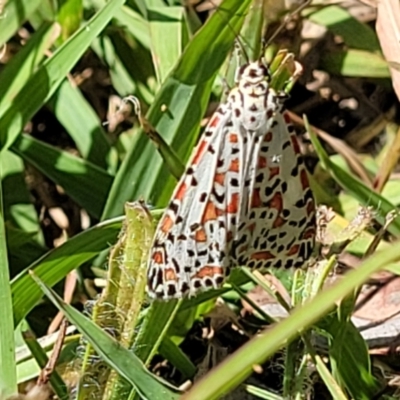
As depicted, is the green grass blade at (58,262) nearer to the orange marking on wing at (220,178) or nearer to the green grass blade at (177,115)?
the green grass blade at (177,115)

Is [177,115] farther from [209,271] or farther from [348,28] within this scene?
[348,28]

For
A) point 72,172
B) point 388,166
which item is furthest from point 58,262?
point 388,166

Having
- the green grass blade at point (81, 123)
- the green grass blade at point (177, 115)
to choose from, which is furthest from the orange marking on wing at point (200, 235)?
the green grass blade at point (81, 123)

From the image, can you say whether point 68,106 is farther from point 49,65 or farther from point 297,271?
point 297,271

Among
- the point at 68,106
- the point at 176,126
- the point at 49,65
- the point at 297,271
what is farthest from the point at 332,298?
the point at 68,106

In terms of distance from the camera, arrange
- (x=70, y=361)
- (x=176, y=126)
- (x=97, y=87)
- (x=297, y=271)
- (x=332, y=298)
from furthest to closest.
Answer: (x=97, y=87) → (x=176, y=126) → (x=70, y=361) → (x=297, y=271) → (x=332, y=298)

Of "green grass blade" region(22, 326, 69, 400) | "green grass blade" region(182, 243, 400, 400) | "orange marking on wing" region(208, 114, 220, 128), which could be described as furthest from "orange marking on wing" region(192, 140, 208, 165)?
"green grass blade" region(182, 243, 400, 400)
